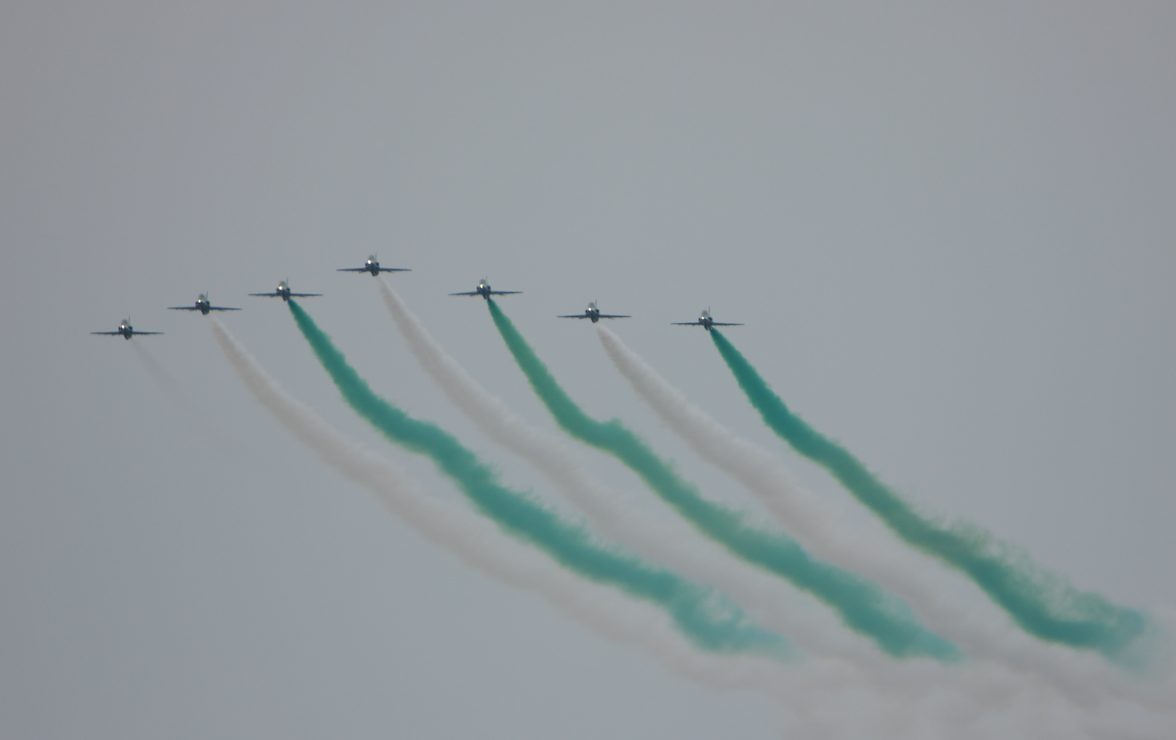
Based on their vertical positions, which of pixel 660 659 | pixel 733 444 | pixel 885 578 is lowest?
pixel 660 659

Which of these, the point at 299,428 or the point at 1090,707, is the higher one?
the point at 299,428

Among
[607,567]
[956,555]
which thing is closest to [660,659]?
[607,567]

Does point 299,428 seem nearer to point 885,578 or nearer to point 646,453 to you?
point 646,453

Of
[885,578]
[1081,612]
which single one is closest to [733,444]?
[885,578]

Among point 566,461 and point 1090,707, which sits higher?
point 566,461

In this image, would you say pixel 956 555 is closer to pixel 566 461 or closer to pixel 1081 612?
pixel 1081 612

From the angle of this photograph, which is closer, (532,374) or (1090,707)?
(1090,707)
